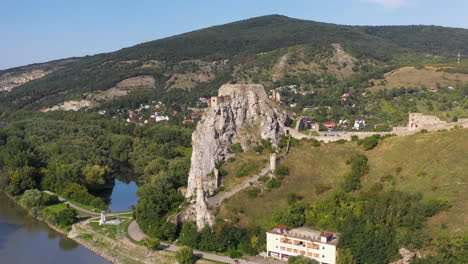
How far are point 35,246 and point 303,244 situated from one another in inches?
1026

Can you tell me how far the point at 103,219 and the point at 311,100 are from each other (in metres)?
67.6

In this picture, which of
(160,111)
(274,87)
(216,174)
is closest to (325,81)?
(274,87)

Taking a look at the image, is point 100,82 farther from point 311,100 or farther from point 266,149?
point 266,149

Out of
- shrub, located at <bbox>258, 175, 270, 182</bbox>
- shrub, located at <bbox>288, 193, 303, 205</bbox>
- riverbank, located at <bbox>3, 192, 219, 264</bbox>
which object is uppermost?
shrub, located at <bbox>258, 175, 270, 182</bbox>

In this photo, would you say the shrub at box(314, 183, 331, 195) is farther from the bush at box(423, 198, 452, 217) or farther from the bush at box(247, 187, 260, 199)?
the bush at box(423, 198, 452, 217)

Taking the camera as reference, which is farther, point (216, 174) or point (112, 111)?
point (112, 111)

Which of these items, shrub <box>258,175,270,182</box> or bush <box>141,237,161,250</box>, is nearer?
bush <box>141,237,161,250</box>

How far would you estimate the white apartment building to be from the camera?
34375mm

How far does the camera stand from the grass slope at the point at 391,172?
3744 centimetres

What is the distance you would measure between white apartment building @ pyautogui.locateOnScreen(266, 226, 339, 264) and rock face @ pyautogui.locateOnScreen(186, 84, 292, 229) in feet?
29.5

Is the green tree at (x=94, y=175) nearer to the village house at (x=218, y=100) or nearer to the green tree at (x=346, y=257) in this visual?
the village house at (x=218, y=100)

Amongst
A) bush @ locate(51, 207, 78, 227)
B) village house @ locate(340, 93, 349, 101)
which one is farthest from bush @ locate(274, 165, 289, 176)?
village house @ locate(340, 93, 349, 101)

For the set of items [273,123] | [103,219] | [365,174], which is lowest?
[103,219]

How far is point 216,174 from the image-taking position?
44.9 meters
